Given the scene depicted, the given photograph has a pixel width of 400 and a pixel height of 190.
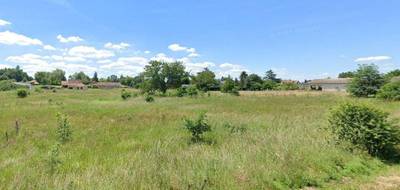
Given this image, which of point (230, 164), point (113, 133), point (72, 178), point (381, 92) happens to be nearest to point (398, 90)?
point (381, 92)

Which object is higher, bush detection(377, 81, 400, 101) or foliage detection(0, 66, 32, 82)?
foliage detection(0, 66, 32, 82)

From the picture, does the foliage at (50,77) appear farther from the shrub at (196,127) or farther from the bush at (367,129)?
the bush at (367,129)

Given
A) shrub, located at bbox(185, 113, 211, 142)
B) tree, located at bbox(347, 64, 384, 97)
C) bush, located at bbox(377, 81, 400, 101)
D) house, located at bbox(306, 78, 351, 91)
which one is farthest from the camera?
house, located at bbox(306, 78, 351, 91)

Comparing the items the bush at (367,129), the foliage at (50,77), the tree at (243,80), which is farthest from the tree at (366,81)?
the foliage at (50,77)

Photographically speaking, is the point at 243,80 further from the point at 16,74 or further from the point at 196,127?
the point at 16,74

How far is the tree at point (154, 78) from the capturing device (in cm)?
6075

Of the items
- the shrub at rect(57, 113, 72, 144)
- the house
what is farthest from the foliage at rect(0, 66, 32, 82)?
the shrub at rect(57, 113, 72, 144)

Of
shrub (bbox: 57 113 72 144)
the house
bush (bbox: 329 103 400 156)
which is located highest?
the house

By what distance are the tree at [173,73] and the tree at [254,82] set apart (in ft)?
102

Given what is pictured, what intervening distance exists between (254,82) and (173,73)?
37.3m

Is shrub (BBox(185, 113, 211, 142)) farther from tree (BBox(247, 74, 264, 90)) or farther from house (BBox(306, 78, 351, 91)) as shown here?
house (BBox(306, 78, 351, 91))

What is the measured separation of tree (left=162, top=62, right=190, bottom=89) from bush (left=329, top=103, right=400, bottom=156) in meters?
53.6

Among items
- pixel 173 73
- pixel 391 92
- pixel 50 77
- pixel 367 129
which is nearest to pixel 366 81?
pixel 391 92

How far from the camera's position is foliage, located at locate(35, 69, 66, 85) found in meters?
127
